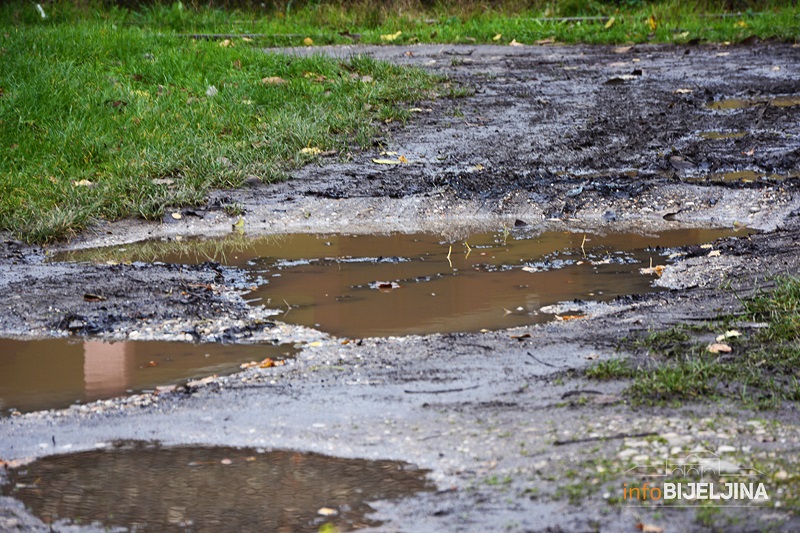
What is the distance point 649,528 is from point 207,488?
1.30 meters

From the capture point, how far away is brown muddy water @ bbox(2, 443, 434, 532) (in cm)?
290

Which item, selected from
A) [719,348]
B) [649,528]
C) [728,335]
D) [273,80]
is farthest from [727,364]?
[273,80]

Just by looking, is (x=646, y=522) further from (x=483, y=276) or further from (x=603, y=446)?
(x=483, y=276)

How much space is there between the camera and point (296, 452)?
3.29 m

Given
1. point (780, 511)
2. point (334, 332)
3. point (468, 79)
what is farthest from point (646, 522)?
point (468, 79)

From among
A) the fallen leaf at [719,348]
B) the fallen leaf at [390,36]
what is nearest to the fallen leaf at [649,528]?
the fallen leaf at [719,348]

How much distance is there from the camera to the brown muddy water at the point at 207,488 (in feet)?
9.53

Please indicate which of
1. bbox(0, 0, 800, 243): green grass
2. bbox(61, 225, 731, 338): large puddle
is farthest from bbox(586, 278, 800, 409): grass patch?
bbox(0, 0, 800, 243): green grass

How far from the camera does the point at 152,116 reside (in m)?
8.34

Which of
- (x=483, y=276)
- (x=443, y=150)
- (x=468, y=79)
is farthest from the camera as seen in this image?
(x=468, y=79)

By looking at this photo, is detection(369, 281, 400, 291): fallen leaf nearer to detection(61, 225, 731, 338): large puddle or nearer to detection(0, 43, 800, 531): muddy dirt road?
detection(61, 225, 731, 338): large puddle

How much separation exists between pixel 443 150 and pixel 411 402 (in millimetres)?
4410

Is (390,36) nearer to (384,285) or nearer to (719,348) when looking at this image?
(384,285)

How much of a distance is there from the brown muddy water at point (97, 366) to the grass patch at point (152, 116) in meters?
1.90
